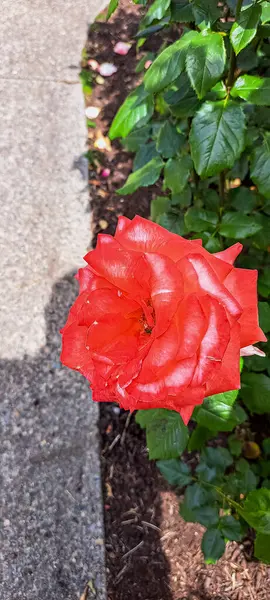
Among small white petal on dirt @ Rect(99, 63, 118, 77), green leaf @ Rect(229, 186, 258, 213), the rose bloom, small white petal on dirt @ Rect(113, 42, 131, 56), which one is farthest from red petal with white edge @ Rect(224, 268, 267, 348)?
small white petal on dirt @ Rect(113, 42, 131, 56)

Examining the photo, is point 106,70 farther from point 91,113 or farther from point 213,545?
point 213,545

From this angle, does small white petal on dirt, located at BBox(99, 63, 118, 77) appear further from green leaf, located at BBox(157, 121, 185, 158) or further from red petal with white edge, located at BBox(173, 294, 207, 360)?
red petal with white edge, located at BBox(173, 294, 207, 360)

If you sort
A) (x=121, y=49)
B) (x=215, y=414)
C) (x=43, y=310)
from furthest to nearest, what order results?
(x=121, y=49) → (x=43, y=310) → (x=215, y=414)

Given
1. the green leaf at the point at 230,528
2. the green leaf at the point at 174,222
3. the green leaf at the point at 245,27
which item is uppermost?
the green leaf at the point at 245,27

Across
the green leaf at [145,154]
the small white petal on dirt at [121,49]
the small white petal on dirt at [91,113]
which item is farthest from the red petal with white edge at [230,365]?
A: the small white petal on dirt at [121,49]

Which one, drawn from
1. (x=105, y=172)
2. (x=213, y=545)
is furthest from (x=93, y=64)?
(x=213, y=545)

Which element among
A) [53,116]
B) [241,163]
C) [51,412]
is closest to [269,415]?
[51,412]

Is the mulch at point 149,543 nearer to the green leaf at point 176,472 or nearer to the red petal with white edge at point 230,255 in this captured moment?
the green leaf at point 176,472

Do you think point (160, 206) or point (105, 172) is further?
point (105, 172)
